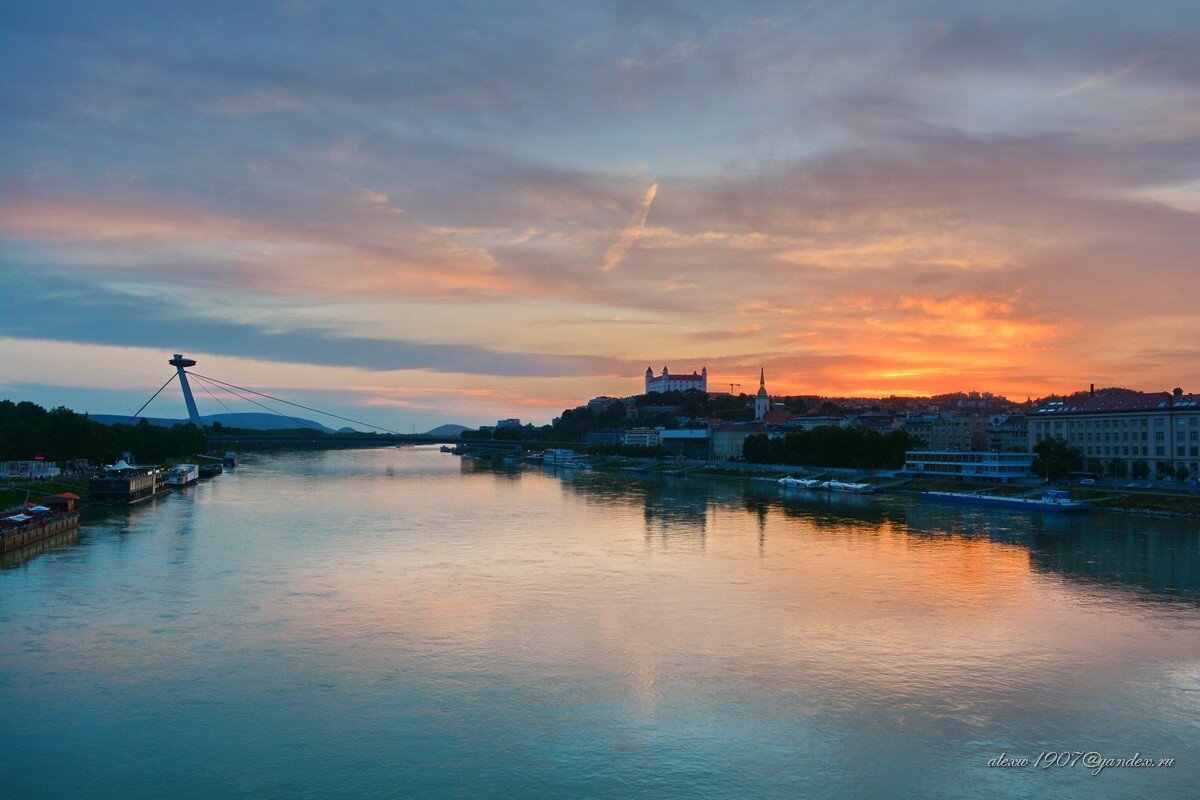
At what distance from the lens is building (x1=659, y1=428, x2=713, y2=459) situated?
313 ft

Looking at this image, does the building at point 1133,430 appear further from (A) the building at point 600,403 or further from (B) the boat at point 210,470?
(A) the building at point 600,403


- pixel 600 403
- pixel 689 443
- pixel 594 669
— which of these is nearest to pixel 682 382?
pixel 600 403

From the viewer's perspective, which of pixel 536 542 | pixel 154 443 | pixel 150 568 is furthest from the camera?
pixel 154 443

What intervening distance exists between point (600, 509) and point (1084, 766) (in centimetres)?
3230

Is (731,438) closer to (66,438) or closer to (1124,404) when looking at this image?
(1124,404)

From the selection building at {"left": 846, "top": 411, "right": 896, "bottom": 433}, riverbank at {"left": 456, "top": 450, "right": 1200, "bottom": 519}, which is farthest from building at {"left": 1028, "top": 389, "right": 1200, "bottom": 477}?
building at {"left": 846, "top": 411, "right": 896, "bottom": 433}

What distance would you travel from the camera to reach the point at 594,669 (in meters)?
14.5

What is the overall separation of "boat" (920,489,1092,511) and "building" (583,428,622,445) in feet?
250

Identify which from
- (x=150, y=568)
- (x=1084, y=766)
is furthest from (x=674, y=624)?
(x=150, y=568)

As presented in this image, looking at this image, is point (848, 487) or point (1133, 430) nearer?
point (1133, 430)

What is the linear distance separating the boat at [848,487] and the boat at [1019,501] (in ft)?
12.4

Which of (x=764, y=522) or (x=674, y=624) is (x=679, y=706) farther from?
(x=764, y=522)

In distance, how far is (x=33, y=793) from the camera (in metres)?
10.2

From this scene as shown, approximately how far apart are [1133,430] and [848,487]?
14849 mm
